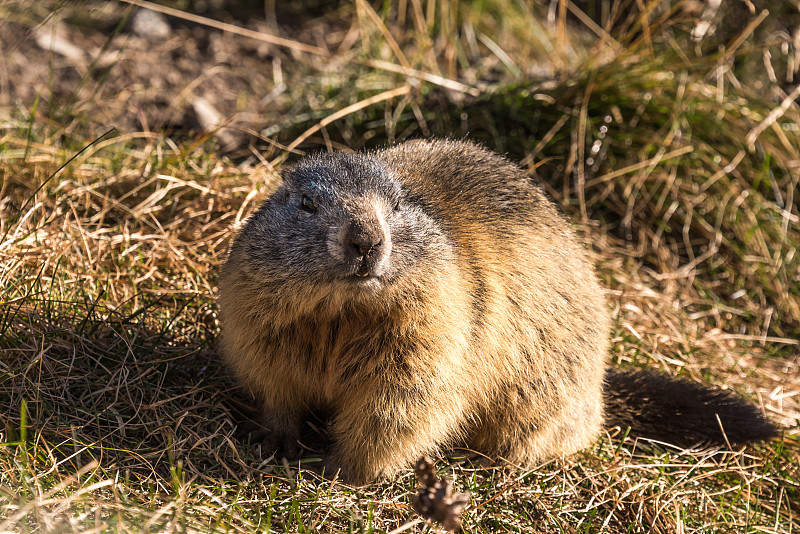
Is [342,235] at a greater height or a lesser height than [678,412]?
greater

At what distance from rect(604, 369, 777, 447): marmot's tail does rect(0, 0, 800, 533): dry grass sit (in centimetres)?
13

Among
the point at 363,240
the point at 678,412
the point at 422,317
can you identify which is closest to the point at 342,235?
the point at 363,240

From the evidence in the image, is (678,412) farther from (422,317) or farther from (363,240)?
(363,240)

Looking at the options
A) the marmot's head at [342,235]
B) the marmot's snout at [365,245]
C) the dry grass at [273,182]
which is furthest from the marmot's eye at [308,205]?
the dry grass at [273,182]

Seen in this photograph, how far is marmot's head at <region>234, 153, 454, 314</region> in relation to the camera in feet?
9.66

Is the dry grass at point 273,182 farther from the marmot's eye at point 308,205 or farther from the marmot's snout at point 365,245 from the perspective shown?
the marmot's eye at point 308,205

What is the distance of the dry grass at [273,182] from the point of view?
134 inches

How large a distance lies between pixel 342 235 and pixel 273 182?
266 cm

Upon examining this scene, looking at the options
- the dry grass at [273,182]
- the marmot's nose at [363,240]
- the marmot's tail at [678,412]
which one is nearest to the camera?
the marmot's nose at [363,240]

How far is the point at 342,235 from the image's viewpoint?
2924 millimetres

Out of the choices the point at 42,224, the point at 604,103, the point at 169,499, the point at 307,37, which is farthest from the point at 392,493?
the point at 307,37

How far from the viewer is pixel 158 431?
3.54 m

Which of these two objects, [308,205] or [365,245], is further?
[308,205]

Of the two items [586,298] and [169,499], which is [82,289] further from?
[586,298]
